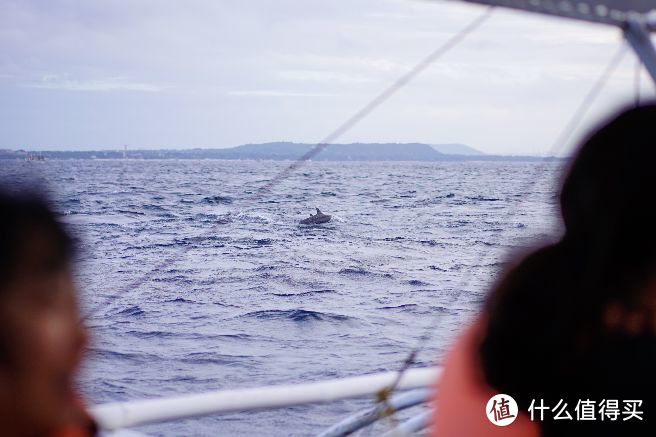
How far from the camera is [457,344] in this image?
50.2 inches

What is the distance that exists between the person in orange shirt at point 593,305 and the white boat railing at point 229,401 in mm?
1162

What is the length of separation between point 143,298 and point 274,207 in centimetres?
2879

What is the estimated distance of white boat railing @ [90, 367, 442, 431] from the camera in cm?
211

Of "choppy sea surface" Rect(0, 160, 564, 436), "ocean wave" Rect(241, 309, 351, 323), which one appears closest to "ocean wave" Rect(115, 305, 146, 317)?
"choppy sea surface" Rect(0, 160, 564, 436)

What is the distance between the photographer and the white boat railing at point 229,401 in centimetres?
211

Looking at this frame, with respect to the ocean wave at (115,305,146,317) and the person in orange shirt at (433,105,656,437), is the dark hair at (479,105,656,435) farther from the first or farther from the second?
the ocean wave at (115,305,146,317)

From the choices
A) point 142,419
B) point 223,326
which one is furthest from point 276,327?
point 142,419

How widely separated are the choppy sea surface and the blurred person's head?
6 cm

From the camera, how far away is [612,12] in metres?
2.09

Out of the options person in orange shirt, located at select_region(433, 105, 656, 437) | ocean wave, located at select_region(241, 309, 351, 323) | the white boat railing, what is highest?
person in orange shirt, located at select_region(433, 105, 656, 437)

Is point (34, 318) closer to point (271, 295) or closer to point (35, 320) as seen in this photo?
point (35, 320)

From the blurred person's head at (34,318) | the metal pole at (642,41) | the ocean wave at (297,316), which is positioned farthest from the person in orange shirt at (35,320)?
the ocean wave at (297,316)

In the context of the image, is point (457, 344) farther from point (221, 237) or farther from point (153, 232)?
point (153, 232)

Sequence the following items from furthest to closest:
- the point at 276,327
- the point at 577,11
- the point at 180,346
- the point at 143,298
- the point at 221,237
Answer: the point at 221,237 < the point at 143,298 < the point at 276,327 < the point at 180,346 < the point at 577,11
